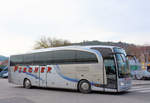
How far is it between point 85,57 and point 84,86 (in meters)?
2.00

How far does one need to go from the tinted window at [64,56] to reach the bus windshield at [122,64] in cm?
318

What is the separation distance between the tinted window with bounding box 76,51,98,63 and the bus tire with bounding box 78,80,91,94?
146 cm

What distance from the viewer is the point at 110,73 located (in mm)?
13188

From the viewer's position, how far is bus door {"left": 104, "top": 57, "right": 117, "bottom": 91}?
1302 cm

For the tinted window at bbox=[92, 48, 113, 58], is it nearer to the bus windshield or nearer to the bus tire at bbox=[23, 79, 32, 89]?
the bus windshield

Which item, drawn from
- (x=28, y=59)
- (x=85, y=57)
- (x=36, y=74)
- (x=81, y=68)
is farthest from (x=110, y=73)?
(x=28, y=59)

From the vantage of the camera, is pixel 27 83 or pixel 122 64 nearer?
pixel 122 64

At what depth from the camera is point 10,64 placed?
2039cm

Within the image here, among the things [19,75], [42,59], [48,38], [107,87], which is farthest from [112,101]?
[48,38]

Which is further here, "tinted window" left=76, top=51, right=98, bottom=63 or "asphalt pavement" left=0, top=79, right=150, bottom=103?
"tinted window" left=76, top=51, right=98, bottom=63

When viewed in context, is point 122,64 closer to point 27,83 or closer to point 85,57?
point 85,57

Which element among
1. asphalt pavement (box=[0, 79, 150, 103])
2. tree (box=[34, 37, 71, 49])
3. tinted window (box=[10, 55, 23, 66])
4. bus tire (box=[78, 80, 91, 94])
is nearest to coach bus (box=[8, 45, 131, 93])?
bus tire (box=[78, 80, 91, 94])

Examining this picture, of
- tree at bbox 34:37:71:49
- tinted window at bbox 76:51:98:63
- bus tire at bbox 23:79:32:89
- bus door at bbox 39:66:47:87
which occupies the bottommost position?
bus tire at bbox 23:79:32:89

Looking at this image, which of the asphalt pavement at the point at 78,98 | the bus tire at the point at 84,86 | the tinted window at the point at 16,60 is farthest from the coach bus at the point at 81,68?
the tinted window at the point at 16,60
